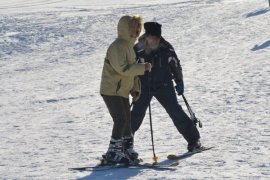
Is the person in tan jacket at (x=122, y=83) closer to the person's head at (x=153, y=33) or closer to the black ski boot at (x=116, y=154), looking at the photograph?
the black ski boot at (x=116, y=154)

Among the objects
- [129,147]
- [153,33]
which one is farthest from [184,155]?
[153,33]

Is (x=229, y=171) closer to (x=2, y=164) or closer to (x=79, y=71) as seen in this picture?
(x=2, y=164)

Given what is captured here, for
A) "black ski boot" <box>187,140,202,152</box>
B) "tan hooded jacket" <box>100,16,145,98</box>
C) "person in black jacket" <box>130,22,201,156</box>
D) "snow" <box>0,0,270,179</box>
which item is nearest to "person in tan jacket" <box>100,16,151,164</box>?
"tan hooded jacket" <box>100,16,145,98</box>

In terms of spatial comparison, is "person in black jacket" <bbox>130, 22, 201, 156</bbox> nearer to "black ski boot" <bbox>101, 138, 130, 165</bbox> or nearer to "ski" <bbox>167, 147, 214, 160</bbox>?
"ski" <bbox>167, 147, 214, 160</bbox>

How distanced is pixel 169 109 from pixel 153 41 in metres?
0.73

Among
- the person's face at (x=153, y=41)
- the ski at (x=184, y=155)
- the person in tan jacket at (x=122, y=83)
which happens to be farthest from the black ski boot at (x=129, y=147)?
the person's face at (x=153, y=41)

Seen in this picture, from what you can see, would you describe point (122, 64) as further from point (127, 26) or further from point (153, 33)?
point (153, 33)

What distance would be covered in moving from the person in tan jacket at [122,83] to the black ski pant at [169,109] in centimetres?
34

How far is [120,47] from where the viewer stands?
6.34 meters

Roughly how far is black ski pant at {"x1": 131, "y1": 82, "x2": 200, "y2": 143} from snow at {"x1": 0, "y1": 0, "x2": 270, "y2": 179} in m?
0.27

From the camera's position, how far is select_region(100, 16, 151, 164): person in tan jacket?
6.34 metres

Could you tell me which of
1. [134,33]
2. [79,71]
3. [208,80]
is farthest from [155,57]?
[79,71]

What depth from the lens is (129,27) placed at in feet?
20.8

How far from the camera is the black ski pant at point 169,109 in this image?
7.09 metres
